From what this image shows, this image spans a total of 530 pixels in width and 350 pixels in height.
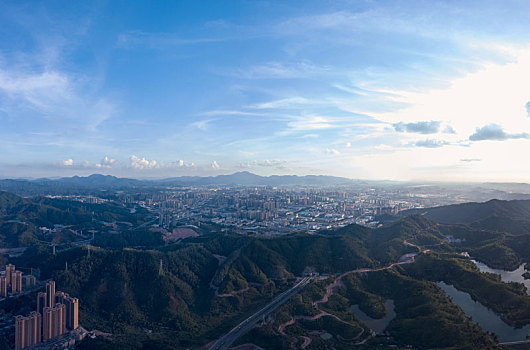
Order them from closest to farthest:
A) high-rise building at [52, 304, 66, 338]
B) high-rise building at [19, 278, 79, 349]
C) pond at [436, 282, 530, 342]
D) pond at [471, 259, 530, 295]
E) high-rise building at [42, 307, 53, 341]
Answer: pond at [436, 282, 530, 342] → high-rise building at [19, 278, 79, 349] → high-rise building at [42, 307, 53, 341] → high-rise building at [52, 304, 66, 338] → pond at [471, 259, 530, 295]

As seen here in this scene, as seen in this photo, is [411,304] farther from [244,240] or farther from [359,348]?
[244,240]

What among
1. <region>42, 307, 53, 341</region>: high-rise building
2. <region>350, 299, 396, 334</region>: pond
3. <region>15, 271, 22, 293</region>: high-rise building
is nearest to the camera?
<region>42, 307, 53, 341</region>: high-rise building

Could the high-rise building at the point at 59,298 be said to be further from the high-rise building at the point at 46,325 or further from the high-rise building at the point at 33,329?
the high-rise building at the point at 33,329

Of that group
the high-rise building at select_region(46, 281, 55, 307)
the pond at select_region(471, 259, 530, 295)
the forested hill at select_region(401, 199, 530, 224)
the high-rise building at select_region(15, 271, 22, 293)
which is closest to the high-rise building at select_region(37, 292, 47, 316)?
the high-rise building at select_region(46, 281, 55, 307)

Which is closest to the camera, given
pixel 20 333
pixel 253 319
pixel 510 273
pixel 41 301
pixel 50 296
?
pixel 20 333

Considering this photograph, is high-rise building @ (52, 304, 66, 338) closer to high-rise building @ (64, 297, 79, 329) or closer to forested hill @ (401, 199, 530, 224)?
high-rise building @ (64, 297, 79, 329)

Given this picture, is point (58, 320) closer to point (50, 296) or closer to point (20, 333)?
point (20, 333)

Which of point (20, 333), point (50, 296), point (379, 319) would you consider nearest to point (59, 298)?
point (50, 296)
